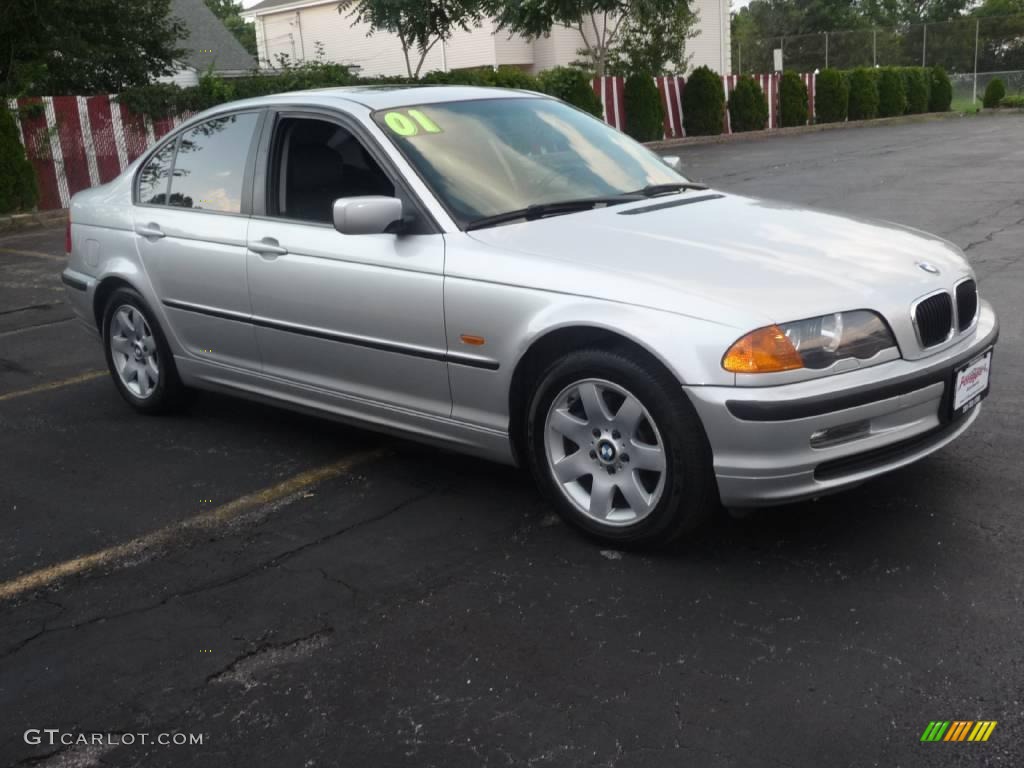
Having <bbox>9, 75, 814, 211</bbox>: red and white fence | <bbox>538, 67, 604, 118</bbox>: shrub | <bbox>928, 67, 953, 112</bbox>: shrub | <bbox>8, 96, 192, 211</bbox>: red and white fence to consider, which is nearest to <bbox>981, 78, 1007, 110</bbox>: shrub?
<bbox>928, 67, 953, 112</bbox>: shrub

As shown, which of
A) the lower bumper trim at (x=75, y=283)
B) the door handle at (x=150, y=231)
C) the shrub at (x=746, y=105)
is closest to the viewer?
the door handle at (x=150, y=231)

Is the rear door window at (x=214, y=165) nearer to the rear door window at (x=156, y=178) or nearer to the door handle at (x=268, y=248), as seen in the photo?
the rear door window at (x=156, y=178)

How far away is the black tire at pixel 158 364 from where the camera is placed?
19.0ft

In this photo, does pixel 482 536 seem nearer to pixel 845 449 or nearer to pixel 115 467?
pixel 845 449

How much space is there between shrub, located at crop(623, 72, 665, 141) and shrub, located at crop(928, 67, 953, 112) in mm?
16722

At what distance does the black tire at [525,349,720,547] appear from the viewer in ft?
12.1

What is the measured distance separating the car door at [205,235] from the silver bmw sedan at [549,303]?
14 mm

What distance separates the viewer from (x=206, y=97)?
1802 centimetres

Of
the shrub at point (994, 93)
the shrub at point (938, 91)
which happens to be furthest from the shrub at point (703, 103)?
the shrub at point (994, 93)

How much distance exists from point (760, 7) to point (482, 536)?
76944mm

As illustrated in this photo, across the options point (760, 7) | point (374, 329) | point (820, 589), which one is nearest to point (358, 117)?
point (374, 329)

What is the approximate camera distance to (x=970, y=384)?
4.03 metres

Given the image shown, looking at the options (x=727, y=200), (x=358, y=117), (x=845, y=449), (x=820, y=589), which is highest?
(x=358, y=117)

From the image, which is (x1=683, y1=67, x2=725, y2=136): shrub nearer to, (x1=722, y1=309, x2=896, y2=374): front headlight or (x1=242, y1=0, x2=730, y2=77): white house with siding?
(x1=242, y1=0, x2=730, y2=77): white house with siding
